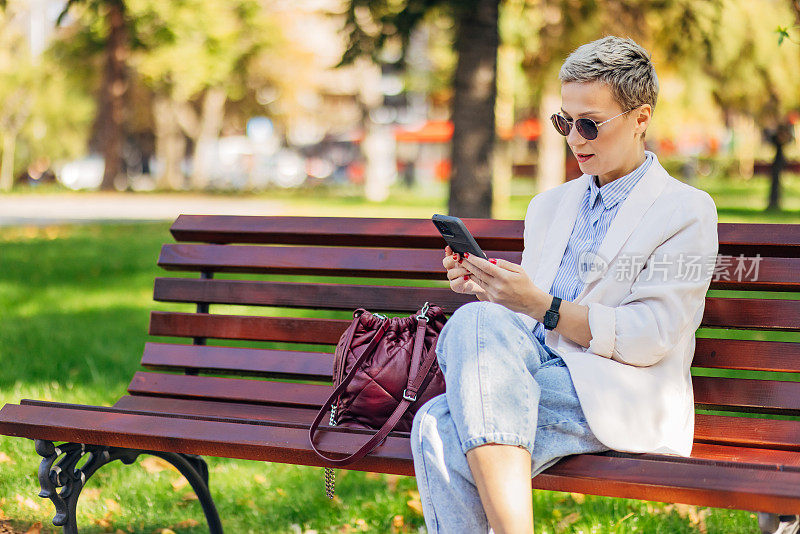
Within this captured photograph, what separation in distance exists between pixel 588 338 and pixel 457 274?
43cm

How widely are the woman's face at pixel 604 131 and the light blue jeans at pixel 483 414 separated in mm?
529

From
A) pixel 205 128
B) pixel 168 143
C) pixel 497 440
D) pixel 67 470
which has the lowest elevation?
pixel 67 470

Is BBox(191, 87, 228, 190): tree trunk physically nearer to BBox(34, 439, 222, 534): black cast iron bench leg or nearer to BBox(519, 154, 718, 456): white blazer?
BBox(34, 439, 222, 534): black cast iron bench leg

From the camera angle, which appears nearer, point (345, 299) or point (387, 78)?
point (345, 299)

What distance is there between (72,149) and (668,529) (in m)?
41.7

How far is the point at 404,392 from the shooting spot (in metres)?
2.70

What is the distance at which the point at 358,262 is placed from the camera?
3.45 meters

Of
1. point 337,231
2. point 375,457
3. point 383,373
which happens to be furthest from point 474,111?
point 375,457

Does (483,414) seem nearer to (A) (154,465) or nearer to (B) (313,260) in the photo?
(B) (313,260)

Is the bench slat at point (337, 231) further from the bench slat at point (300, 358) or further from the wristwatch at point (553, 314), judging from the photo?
the wristwatch at point (553, 314)

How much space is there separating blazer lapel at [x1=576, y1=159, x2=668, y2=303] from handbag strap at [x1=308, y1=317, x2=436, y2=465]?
1.48ft

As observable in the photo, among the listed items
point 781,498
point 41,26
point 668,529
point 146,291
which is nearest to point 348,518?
point 668,529

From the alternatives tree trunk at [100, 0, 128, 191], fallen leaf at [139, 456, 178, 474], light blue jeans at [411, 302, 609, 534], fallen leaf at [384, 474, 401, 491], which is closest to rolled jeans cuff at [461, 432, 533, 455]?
light blue jeans at [411, 302, 609, 534]

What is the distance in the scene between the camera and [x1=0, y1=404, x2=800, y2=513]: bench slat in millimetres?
2225
